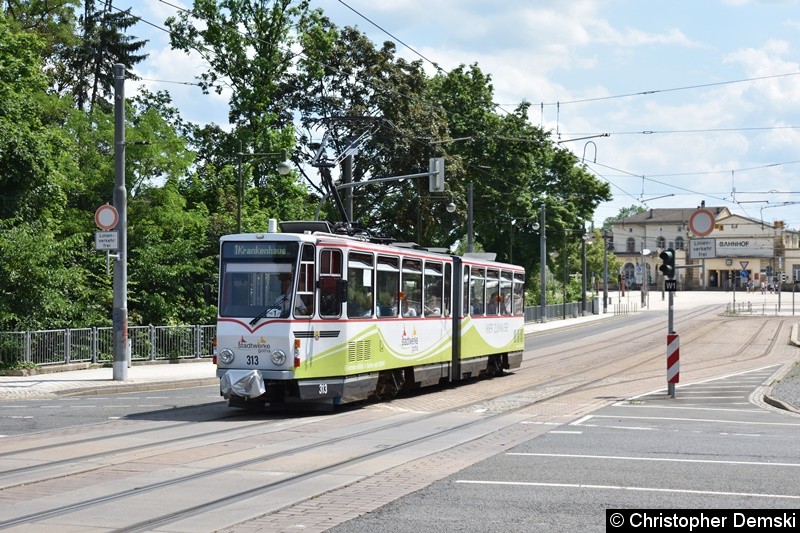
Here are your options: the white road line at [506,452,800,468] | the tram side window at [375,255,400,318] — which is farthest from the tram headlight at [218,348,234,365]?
the white road line at [506,452,800,468]

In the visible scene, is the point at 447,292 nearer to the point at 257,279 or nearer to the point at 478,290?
the point at 478,290

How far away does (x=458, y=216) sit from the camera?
59.9m

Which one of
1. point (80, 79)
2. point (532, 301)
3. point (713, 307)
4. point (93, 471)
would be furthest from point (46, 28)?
point (713, 307)

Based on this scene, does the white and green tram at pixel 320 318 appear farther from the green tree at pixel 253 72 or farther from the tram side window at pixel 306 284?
the green tree at pixel 253 72

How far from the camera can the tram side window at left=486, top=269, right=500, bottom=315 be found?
2767cm

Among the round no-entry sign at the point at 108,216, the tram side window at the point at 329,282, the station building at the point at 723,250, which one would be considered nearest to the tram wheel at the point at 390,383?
the tram side window at the point at 329,282

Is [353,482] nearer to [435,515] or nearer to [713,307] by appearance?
[435,515]

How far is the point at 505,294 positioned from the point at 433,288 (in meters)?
5.78

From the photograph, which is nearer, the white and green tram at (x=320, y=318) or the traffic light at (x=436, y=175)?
the white and green tram at (x=320, y=318)

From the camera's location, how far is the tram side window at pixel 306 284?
61.7 feet

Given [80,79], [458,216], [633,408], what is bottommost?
[633,408]

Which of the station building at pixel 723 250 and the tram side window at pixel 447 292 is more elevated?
the station building at pixel 723 250

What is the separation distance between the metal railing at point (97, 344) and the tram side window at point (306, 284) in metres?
12.2

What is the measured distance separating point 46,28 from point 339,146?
48.9ft
